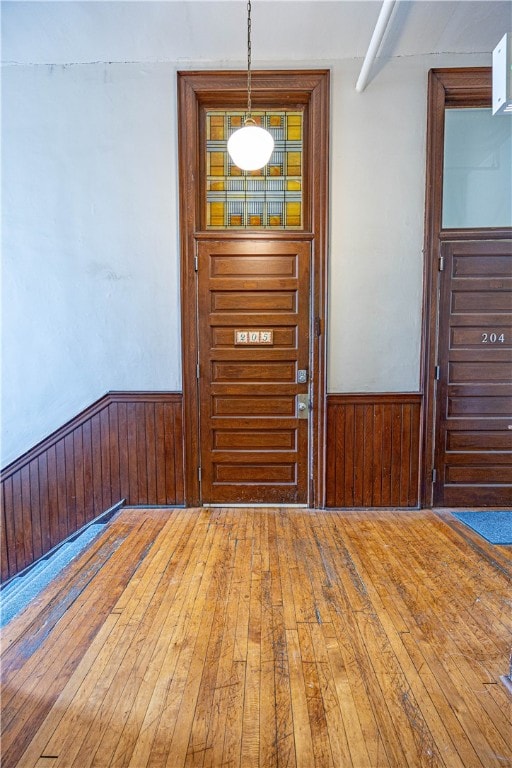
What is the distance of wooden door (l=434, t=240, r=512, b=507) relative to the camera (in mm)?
3209

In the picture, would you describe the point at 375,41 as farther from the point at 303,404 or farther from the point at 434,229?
the point at 303,404

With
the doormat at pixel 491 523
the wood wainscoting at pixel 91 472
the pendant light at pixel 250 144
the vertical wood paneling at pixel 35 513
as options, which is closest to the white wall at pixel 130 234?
the wood wainscoting at pixel 91 472

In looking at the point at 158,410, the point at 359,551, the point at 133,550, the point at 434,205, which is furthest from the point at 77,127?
the point at 359,551

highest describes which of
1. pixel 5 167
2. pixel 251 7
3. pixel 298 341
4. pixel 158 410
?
pixel 251 7

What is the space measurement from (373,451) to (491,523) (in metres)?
1.01

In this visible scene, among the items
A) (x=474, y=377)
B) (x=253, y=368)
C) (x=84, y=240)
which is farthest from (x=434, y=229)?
(x=84, y=240)

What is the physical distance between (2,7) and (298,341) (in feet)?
10.2

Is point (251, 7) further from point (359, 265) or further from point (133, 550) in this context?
point (133, 550)

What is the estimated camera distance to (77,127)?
3152 millimetres

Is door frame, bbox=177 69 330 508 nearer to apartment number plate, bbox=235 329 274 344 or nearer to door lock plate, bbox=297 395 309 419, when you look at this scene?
door lock plate, bbox=297 395 309 419

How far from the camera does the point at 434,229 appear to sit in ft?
10.4

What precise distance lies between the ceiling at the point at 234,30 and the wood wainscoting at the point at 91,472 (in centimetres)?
266

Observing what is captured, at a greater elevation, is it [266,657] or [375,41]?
[375,41]

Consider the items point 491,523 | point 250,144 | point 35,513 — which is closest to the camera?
point 250,144
